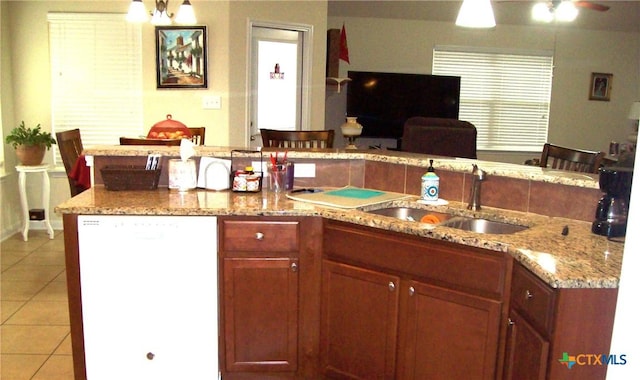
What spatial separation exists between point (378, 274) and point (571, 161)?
151 cm

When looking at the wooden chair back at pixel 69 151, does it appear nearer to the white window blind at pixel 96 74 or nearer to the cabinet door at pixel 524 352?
the white window blind at pixel 96 74

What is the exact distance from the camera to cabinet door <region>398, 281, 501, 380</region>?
192 centimetres

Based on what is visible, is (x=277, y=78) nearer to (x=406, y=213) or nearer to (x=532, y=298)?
(x=406, y=213)

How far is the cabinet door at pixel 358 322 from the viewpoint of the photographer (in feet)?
7.18

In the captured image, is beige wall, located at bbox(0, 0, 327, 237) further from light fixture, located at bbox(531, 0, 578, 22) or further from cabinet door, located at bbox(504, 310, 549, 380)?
cabinet door, located at bbox(504, 310, 549, 380)

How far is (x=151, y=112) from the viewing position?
5.19m

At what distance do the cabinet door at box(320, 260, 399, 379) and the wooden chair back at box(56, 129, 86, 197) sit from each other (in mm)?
2434

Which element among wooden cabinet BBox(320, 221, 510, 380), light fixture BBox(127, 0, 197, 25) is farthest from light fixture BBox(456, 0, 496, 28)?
light fixture BBox(127, 0, 197, 25)

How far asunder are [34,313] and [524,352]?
2.91m

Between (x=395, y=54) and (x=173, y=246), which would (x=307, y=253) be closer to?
(x=173, y=246)

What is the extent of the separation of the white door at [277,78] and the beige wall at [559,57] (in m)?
1.40

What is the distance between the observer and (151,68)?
5.12 meters

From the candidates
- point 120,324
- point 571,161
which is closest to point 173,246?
point 120,324

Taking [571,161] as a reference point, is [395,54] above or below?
above
